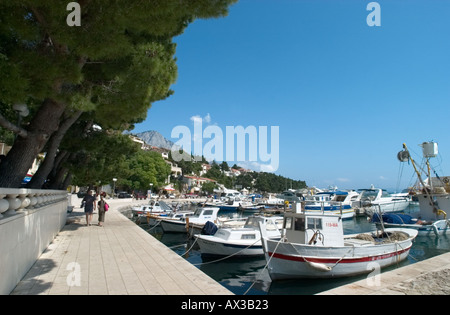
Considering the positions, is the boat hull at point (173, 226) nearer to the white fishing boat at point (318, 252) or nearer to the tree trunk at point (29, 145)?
the white fishing boat at point (318, 252)

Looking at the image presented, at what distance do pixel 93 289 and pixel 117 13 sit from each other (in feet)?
17.3

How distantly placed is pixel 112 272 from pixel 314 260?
7.24 m

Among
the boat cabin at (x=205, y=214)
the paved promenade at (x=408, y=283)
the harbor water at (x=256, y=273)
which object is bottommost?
the harbor water at (x=256, y=273)

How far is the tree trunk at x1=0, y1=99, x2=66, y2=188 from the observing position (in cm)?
723

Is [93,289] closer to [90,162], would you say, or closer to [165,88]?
[165,88]

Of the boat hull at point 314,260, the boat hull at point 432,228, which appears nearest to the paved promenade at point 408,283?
the boat hull at point 314,260

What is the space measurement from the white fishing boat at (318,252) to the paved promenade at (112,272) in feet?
14.8

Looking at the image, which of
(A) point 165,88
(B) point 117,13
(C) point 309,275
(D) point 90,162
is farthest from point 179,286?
(D) point 90,162

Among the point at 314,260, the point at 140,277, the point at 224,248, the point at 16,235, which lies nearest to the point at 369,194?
the point at 224,248

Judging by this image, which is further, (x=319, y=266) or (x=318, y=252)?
(x=318, y=252)

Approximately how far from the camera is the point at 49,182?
15180 millimetres

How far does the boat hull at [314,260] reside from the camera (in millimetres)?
10414

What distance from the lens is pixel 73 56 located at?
626 cm

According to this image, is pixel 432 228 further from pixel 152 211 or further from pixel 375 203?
pixel 152 211
